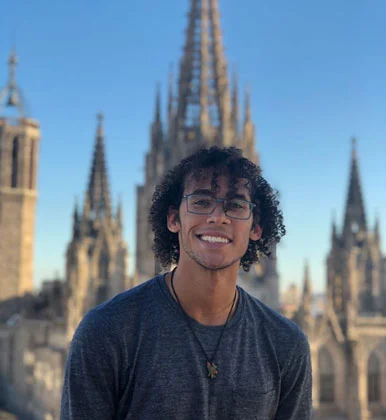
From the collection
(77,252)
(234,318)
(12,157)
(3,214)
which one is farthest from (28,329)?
(234,318)

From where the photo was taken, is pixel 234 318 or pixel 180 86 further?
pixel 180 86

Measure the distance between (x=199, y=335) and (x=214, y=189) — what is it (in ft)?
2.33

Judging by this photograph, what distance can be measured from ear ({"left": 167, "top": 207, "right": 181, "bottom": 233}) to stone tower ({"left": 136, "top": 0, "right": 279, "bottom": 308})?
36575 mm

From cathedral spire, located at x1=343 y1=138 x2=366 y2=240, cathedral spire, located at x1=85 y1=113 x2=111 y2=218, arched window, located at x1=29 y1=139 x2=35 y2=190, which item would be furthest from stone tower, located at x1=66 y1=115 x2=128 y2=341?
cathedral spire, located at x1=343 y1=138 x2=366 y2=240

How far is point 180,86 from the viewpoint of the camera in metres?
42.6

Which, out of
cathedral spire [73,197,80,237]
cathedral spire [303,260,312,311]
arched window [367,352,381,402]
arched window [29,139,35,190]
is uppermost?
arched window [29,139,35,190]

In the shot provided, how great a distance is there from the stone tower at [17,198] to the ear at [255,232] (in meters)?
43.0

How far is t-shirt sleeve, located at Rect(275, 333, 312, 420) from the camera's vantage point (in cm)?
319

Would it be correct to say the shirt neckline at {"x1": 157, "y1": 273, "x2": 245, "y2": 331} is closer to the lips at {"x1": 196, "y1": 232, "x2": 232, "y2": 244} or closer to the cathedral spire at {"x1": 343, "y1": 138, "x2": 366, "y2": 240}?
the lips at {"x1": 196, "y1": 232, "x2": 232, "y2": 244}

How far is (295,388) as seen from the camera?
10.5 ft

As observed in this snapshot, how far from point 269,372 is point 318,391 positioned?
1274 inches

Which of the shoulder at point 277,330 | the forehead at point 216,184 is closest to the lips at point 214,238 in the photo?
the forehead at point 216,184

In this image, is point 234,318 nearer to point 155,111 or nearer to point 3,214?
point 155,111

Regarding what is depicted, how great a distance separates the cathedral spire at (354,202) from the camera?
131 feet
